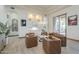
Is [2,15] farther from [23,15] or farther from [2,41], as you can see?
[2,41]

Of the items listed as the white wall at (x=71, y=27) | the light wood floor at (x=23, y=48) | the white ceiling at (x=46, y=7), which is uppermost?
the white ceiling at (x=46, y=7)

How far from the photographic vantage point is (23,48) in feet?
10.7

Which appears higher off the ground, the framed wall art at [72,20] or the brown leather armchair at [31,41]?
the framed wall art at [72,20]

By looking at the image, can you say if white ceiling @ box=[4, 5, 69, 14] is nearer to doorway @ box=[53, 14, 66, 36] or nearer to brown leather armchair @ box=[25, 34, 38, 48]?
doorway @ box=[53, 14, 66, 36]

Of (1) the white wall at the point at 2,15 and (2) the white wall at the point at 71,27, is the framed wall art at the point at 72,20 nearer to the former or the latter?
(2) the white wall at the point at 71,27

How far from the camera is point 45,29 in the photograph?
11.1ft

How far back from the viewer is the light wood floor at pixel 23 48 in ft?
10.6

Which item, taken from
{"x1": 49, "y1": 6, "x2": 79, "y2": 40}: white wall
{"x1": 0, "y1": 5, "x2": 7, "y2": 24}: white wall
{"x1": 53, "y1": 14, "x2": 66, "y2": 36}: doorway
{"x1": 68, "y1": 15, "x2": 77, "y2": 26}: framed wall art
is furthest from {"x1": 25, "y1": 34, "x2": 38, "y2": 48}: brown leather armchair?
{"x1": 68, "y1": 15, "x2": 77, "y2": 26}: framed wall art

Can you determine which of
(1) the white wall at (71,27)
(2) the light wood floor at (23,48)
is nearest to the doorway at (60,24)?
(1) the white wall at (71,27)

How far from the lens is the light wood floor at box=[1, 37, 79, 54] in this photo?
10.6 feet
